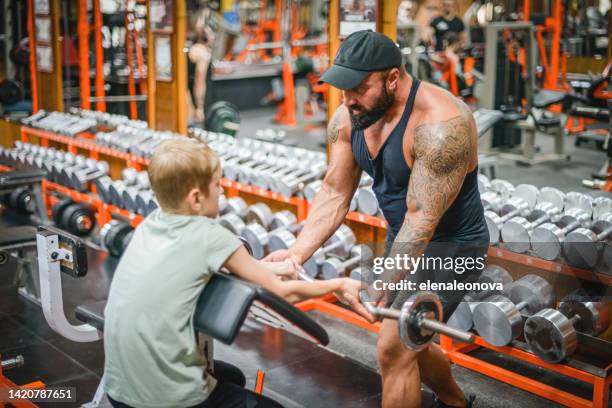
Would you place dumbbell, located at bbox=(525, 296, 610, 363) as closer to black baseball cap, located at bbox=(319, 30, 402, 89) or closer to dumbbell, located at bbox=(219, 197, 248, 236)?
black baseball cap, located at bbox=(319, 30, 402, 89)

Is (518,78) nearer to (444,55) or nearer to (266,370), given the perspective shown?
(444,55)

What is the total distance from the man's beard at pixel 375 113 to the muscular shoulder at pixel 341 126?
0.63 feet

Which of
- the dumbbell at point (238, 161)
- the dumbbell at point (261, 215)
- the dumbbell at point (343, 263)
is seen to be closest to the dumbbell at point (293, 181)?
the dumbbell at point (261, 215)

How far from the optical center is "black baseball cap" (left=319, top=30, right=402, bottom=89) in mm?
1978

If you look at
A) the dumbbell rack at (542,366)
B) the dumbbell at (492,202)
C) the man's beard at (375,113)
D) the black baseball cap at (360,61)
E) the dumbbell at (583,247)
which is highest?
the black baseball cap at (360,61)

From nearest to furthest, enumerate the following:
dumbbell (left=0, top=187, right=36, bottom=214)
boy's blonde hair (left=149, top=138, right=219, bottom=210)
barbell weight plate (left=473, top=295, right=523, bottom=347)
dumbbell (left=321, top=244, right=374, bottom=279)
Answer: boy's blonde hair (left=149, top=138, right=219, bottom=210)
barbell weight plate (left=473, top=295, right=523, bottom=347)
dumbbell (left=321, top=244, right=374, bottom=279)
dumbbell (left=0, top=187, right=36, bottom=214)

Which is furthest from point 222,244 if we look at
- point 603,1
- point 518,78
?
point 603,1

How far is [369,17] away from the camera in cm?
366

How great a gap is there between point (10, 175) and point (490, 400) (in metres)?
3.20

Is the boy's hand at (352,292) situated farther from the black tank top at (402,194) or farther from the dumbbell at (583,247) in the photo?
the dumbbell at (583,247)

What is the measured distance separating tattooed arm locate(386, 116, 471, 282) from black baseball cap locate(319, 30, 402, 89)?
0.72 feet

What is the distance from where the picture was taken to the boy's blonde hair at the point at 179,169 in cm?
153

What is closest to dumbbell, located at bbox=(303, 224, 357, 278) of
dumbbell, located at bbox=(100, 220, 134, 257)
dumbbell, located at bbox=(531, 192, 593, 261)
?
dumbbell, located at bbox=(531, 192, 593, 261)

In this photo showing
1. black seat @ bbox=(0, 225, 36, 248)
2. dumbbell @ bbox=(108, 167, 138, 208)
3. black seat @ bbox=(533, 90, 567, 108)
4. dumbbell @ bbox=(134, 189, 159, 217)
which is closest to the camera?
black seat @ bbox=(0, 225, 36, 248)
